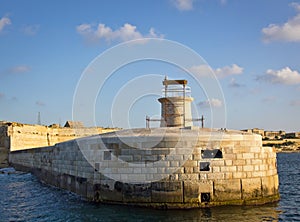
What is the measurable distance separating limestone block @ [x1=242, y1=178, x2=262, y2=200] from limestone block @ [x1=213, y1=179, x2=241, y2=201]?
24 cm

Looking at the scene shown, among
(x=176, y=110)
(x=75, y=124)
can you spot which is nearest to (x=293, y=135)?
(x=75, y=124)

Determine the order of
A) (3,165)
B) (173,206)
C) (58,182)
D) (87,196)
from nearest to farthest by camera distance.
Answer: (173,206)
(87,196)
(58,182)
(3,165)

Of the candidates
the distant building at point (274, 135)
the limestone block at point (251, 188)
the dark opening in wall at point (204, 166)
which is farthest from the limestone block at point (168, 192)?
the distant building at point (274, 135)

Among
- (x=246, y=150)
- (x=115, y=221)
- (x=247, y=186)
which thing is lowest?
(x=115, y=221)

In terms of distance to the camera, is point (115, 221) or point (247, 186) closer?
point (115, 221)

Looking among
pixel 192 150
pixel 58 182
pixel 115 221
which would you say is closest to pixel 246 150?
pixel 192 150

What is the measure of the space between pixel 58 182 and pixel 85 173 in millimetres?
5402

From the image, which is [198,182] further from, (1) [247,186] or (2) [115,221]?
(2) [115,221]

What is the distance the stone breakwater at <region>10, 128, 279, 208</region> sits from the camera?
12273 mm

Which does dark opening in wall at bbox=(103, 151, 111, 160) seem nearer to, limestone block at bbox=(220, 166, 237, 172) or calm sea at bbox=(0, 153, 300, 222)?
calm sea at bbox=(0, 153, 300, 222)

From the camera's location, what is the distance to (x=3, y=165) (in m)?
39.3

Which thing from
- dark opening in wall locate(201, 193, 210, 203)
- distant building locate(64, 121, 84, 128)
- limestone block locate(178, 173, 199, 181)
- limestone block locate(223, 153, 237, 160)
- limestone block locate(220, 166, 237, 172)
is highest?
distant building locate(64, 121, 84, 128)

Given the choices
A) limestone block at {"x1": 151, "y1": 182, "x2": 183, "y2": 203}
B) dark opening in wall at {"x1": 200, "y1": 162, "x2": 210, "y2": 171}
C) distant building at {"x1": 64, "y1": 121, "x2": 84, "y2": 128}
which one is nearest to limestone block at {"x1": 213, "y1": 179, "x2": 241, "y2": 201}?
dark opening in wall at {"x1": 200, "y1": 162, "x2": 210, "y2": 171}

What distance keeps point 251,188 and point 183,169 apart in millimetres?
2623
